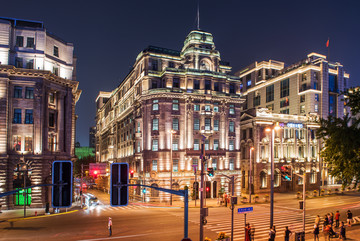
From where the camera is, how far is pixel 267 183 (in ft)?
236

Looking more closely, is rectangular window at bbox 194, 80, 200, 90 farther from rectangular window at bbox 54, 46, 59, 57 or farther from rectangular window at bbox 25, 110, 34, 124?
rectangular window at bbox 25, 110, 34, 124

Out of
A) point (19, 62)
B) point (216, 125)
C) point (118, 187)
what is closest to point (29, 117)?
point (19, 62)

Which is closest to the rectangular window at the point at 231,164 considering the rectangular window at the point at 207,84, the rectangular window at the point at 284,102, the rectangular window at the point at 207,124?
the rectangular window at the point at 207,124

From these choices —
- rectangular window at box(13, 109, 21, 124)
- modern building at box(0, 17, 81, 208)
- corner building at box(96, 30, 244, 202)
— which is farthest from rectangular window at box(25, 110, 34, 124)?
corner building at box(96, 30, 244, 202)

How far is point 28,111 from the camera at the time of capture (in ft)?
172

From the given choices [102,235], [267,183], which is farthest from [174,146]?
[102,235]

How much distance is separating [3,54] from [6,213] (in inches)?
1027

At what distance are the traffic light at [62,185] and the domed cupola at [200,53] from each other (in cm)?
5445

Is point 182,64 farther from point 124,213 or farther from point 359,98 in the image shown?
point 359,98

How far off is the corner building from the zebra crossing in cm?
2084

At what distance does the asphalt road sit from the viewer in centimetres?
2948

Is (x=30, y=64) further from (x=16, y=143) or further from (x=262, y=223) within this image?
(x=262, y=223)

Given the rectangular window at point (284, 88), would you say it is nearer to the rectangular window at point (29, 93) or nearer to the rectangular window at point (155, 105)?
the rectangular window at point (155, 105)

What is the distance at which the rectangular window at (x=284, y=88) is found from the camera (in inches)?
3406
